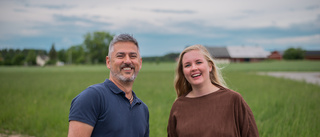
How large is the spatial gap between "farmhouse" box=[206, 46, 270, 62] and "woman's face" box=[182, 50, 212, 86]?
96.6 meters

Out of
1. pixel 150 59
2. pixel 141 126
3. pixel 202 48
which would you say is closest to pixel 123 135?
pixel 141 126

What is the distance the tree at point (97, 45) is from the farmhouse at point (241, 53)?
40.9 m

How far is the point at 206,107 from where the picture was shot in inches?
107

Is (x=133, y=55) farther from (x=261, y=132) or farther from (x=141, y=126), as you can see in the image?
(x=261, y=132)

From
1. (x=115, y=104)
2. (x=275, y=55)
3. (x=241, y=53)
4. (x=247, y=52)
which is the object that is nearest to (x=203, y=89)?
(x=115, y=104)

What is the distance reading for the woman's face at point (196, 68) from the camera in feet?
9.18

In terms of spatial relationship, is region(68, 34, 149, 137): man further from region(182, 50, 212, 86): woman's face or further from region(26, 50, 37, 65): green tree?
region(26, 50, 37, 65): green tree

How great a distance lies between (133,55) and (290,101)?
9.00 metres

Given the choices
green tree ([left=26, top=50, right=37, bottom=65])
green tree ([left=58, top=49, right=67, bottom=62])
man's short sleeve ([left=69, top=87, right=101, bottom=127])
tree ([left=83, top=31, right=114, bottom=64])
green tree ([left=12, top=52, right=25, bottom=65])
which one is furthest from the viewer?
green tree ([left=58, top=49, right=67, bottom=62])

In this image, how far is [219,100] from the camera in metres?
2.68

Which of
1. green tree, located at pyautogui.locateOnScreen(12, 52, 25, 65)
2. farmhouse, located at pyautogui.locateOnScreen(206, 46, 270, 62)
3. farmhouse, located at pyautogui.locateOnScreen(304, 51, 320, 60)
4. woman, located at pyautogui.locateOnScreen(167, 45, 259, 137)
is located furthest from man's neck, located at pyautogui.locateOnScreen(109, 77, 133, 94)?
farmhouse, located at pyautogui.locateOnScreen(304, 51, 320, 60)

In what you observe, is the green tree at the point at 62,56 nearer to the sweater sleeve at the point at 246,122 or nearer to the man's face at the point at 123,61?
the man's face at the point at 123,61

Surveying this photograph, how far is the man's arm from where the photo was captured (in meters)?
2.11

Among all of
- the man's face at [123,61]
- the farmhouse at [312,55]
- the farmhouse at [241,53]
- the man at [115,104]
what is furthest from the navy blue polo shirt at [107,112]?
the farmhouse at [312,55]
